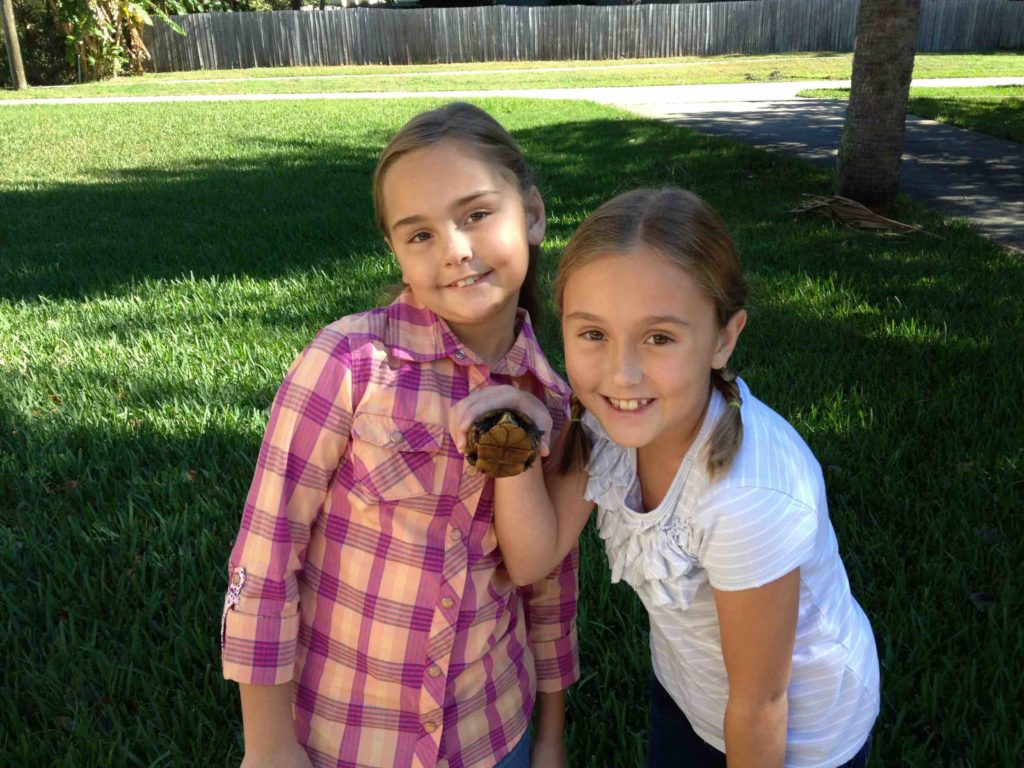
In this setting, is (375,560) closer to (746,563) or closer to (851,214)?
(746,563)

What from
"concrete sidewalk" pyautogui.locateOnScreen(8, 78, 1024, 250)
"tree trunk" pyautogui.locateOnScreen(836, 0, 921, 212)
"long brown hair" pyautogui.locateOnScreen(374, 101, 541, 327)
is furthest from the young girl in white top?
"tree trunk" pyautogui.locateOnScreen(836, 0, 921, 212)

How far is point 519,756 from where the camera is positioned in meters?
1.73

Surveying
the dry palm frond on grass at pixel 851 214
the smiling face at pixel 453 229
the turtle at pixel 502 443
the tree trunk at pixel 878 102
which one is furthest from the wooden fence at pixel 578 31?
the turtle at pixel 502 443

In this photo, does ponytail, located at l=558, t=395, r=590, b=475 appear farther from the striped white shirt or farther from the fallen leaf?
the fallen leaf

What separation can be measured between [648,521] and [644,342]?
28cm

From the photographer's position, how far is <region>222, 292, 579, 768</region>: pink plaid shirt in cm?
146

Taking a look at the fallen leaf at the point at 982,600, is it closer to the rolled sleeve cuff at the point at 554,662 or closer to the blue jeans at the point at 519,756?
the rolled sleeve cuff at the point at 554,662

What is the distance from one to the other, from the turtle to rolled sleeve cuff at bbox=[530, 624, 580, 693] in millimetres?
573

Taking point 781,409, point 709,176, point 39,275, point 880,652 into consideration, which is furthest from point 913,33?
point 39,275

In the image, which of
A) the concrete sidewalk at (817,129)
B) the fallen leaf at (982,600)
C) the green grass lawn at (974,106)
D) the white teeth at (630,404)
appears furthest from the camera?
the green grass lawn at (974,106)

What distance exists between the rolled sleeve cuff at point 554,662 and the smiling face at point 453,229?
2.18ft

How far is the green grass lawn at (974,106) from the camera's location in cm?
1048

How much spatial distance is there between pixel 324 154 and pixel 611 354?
9.43 meters

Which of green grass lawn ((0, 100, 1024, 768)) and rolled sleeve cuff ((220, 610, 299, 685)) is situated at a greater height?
rolled sleeve cuff ((220, 610, 299, 685))
